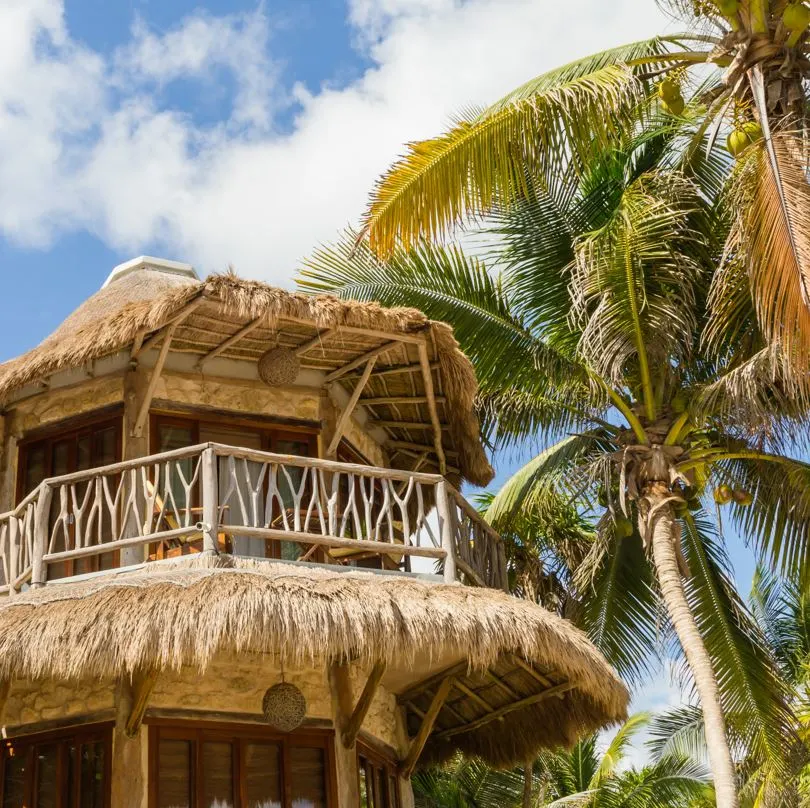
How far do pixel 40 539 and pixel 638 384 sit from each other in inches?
239

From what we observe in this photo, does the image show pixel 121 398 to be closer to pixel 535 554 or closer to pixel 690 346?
pixel 690 346

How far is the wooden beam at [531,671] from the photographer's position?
10.3 m

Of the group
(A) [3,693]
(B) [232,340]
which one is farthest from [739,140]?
(A) [3,693]

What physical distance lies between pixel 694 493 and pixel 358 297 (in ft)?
14.0

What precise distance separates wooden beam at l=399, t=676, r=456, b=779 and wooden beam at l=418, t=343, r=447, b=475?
89.1 inches

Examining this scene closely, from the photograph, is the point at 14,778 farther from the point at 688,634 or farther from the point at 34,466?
the point at 688,634

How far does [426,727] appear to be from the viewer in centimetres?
1116

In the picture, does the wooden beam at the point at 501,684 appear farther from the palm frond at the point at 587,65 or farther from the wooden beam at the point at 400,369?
the palm frond at the point at 587,65

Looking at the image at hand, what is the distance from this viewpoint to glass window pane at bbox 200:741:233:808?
979 cm

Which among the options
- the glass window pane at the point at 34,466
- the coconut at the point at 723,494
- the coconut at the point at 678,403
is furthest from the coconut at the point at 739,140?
the glass window pane at the point at 34,466

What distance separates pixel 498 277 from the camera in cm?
1413

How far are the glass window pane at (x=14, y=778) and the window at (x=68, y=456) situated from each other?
1567mm

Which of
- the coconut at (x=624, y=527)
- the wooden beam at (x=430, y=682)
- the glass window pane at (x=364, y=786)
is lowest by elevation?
the glass window pane at (x=364, y=786)

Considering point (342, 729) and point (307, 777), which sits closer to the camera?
point (307, 777)
